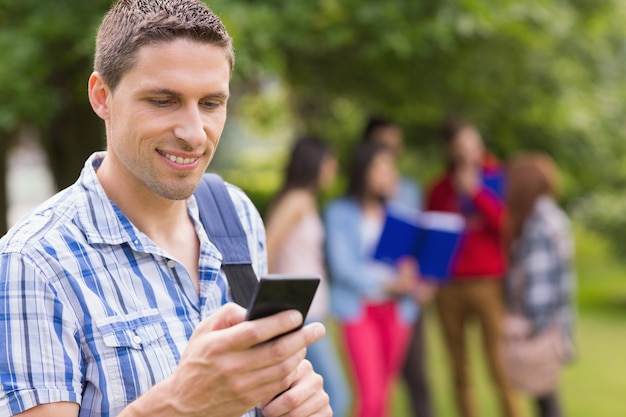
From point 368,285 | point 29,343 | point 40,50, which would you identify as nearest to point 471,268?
point 368,285

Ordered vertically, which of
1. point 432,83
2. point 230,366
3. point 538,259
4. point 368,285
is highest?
point 432,83

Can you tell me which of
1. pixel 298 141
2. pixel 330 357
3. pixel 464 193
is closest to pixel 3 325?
pixel 330 357

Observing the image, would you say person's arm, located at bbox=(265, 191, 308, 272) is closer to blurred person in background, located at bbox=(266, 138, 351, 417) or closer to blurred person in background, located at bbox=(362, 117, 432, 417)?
blurred person in background, located at bbox=(266, 138, 351, 417)

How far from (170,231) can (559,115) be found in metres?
7.32

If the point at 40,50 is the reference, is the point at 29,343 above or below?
below

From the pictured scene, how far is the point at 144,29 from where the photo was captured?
176 cm

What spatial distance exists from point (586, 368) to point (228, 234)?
7758 millimetres

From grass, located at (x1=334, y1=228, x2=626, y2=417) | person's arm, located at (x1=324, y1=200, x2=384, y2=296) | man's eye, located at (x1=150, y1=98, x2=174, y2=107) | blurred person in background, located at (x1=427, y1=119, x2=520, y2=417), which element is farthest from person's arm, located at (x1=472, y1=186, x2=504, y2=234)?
man's eye, located at (x1=150, y1=98, x2=174, y2=107)

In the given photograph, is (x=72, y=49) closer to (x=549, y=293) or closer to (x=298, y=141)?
(x=298, y=141)

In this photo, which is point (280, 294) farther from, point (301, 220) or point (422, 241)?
point (422, 241)

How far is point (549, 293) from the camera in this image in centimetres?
555

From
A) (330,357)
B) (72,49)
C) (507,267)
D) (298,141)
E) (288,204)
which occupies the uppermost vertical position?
(72,49)

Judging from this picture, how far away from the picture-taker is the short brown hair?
177 cm

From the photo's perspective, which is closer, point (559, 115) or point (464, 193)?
point (464, 193)
